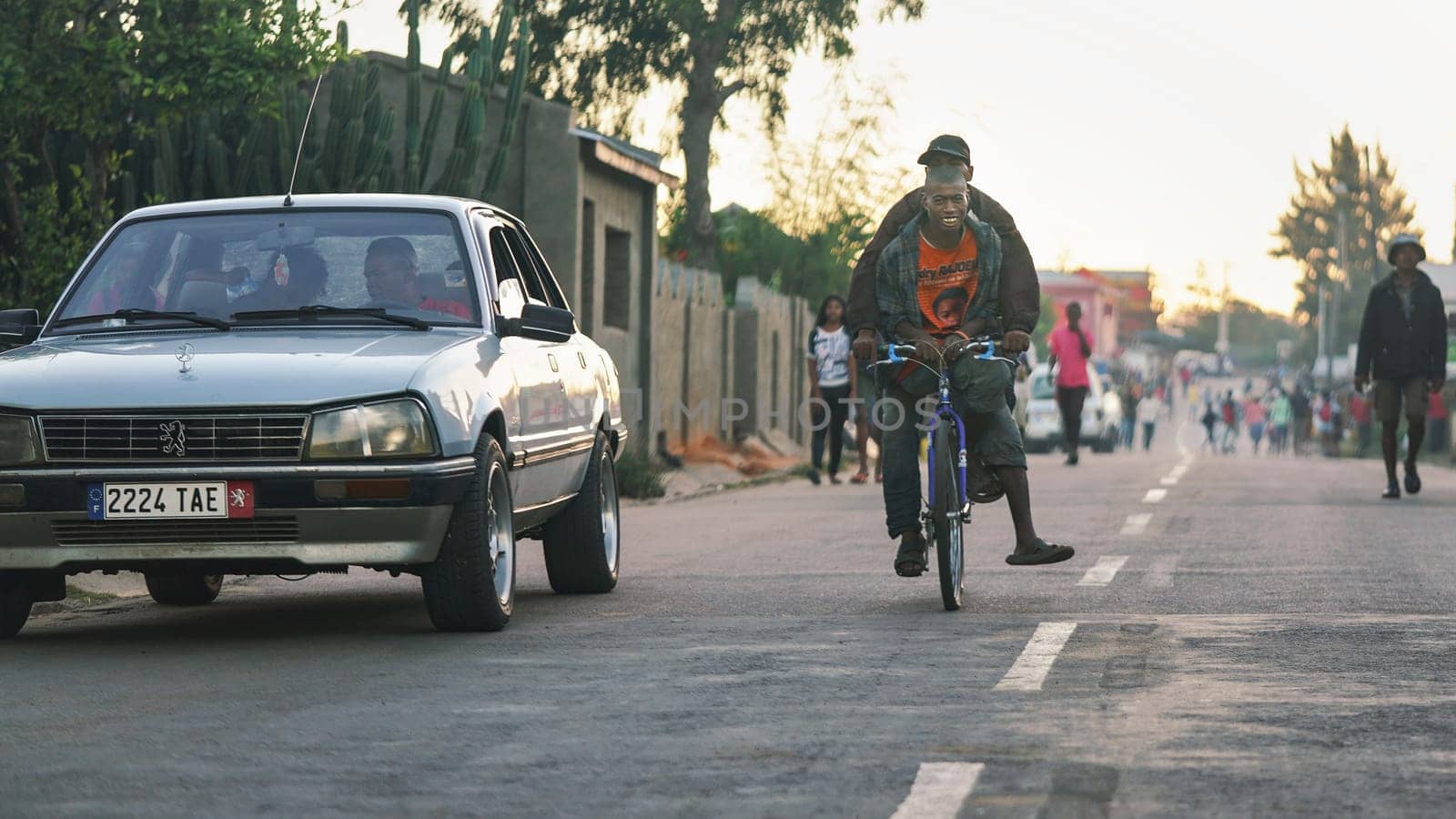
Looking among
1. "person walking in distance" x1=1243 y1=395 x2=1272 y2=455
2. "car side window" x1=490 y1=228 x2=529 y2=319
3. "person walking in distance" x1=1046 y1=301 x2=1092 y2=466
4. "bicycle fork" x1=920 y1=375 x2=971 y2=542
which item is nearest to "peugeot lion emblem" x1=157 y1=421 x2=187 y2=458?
"car side window" x1=490 y1=228 x2=529 y2=319

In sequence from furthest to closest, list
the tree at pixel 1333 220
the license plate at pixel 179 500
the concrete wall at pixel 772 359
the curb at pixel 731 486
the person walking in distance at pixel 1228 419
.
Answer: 1. the tree at pixel 1333 220
2. the person walking in distance at pixel 1228 419
3. the concrete wall at pixel 772 359
4. the curb at pixel 731 486
5. the license plate at pixel 179 500

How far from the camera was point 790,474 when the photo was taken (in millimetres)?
23969

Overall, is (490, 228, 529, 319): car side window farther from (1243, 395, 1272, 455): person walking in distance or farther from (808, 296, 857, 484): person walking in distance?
(1243, 395, 1272, 455): person walking in distance

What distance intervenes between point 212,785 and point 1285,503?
41.7ft

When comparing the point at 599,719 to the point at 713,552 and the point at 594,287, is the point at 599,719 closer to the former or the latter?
the point at 713,552

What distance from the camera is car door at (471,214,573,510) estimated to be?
28.2 ft

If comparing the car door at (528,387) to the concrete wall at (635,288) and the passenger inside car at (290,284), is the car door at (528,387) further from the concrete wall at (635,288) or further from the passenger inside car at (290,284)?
the concrete wall at (635,288)

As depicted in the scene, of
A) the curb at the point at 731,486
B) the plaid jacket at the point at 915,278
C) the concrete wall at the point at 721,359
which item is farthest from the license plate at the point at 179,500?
the concrete wall at the point at 721,359

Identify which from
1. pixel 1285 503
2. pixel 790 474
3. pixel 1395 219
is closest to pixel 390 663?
pixel 1285 503

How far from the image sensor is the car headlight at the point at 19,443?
759 cm

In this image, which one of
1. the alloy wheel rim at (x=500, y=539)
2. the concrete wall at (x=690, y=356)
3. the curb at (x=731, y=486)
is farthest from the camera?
the concrete wall at (x=690, y=356)

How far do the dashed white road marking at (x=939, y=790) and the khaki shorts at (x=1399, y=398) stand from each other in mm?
12492

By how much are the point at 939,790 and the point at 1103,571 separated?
574cm

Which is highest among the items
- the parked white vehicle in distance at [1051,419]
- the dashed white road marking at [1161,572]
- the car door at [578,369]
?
the car door at [578,369]
